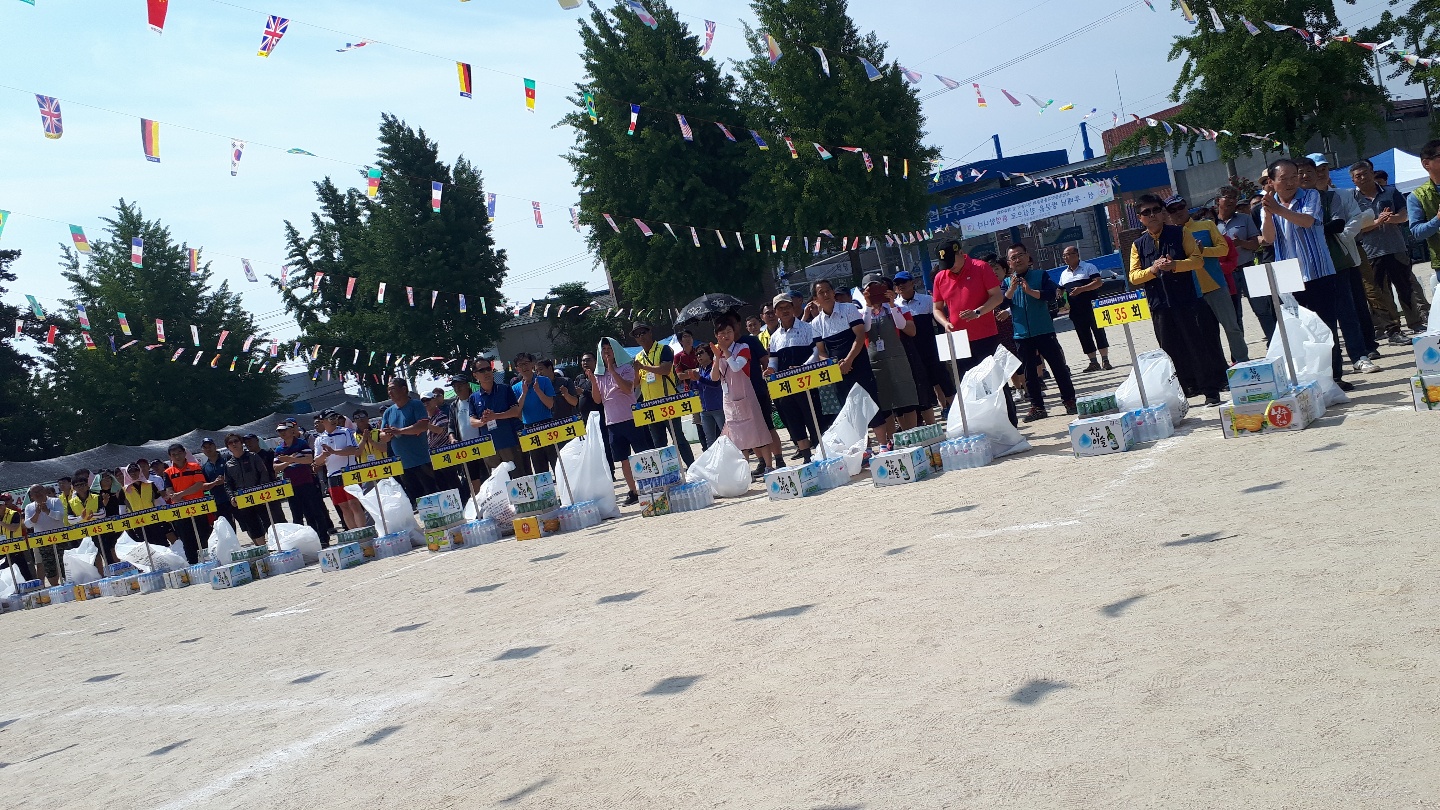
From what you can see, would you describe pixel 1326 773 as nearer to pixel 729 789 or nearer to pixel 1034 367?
pixel 729 789

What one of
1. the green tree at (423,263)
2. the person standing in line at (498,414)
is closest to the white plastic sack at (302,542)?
the person standing in line at (498,414)

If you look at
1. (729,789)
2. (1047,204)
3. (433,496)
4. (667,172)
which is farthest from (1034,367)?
(667,172)

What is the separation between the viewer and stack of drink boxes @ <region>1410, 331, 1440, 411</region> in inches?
245

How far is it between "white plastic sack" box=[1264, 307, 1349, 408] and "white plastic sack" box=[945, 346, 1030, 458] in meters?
1.80

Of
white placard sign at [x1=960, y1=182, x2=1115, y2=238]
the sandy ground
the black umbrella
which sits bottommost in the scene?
the sandy ground

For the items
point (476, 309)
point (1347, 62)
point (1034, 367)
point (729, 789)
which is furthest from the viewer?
point (476, 309)

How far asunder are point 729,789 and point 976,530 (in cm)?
303

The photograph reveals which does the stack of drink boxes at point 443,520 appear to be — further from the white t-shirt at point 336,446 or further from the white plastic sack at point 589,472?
the white t-shirt at point 336,446

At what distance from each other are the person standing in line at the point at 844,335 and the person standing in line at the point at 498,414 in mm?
3329

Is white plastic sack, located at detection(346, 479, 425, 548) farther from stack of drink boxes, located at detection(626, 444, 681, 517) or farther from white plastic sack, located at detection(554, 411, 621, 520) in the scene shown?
stack of drink boxes, located at detection(626, 444, 681, 517)

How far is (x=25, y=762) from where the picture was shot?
217 inches

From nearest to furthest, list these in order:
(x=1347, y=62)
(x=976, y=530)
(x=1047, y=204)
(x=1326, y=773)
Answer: (x=1326, y=773) < (x=976, y=530) < (x=1347, y=62) < (x=1047, y=204)

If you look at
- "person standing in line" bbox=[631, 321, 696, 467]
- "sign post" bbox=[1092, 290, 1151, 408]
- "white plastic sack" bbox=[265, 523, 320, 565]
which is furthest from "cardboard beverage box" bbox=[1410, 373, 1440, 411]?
"white plastic sack" bbox=[265, 523, 320, 565]

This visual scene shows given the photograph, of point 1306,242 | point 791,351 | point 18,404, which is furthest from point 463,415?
point 18,404
